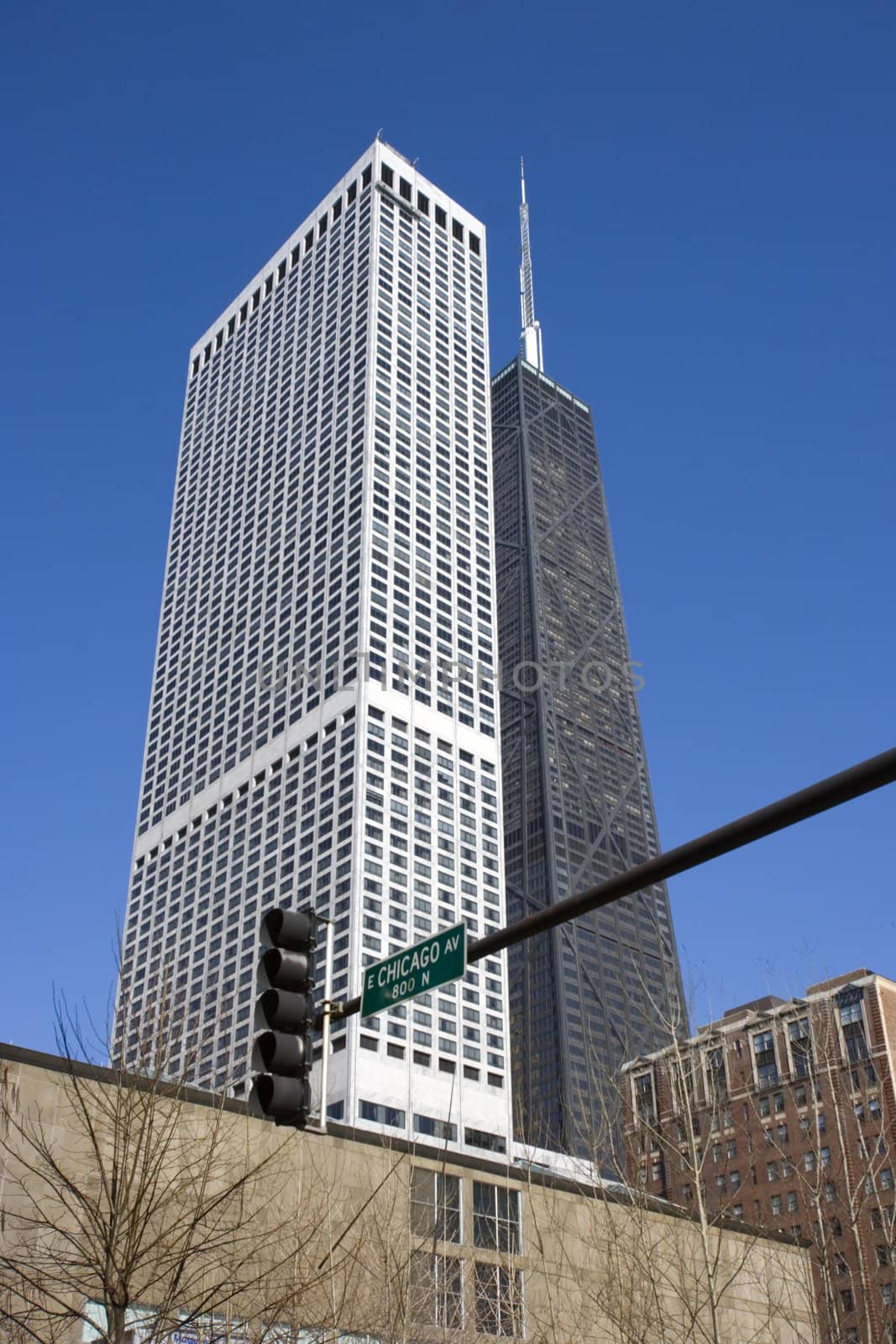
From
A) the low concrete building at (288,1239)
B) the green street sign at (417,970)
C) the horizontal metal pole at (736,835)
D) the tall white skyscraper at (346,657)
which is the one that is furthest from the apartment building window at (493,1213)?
the tall white skyscraper at (346,657)

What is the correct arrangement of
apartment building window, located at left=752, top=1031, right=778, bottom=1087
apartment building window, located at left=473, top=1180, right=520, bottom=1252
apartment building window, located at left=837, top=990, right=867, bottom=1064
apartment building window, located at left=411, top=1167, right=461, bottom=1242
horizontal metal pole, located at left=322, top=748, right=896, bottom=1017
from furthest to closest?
apartment building window, located at left=752, top=1031, right=778, bottom=1087 → apartment building window, located at left=837, top=990, right=867, bottom=1064 → apartment building window, located at left=473, top=1180, right=520, bottom=1252 → apartment building window, located at left=411, top=1167, right=461, bottom=1242 → horizontal metal pole, located at left=322, top=748, right=896, bottom=1017

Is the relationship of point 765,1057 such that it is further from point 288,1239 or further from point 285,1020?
point 285,1020

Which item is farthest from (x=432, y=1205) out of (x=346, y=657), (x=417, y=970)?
(x=346, y=657)

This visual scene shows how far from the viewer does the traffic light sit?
9.86 metres

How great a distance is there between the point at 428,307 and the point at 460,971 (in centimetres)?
17235

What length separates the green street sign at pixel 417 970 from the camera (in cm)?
1120

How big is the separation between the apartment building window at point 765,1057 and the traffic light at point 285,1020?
108399 mm

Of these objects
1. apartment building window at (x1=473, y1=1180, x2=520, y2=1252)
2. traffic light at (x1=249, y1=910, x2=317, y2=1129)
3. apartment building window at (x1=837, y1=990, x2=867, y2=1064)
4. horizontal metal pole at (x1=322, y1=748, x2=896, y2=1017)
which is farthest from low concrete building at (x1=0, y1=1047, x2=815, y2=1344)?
apartment building window at (x1=837, y1=990, x2=867, y2=1064)

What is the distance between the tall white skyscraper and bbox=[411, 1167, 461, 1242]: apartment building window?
6748cm

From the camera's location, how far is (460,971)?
1070 cm

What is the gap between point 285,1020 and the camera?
10.1m

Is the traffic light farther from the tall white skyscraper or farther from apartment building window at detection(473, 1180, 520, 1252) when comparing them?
the tall white skyscraper

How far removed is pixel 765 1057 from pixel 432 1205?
73.9 meters

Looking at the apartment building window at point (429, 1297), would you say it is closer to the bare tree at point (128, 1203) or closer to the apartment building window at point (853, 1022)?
the bare tree at point (128, 1203)
